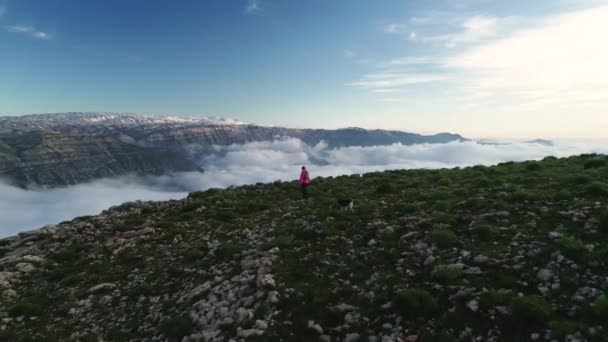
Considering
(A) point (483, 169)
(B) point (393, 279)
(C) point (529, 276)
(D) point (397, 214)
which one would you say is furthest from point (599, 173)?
(B) point (393, 279)

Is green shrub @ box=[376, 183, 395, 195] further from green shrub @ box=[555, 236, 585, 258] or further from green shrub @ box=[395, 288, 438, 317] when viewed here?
green shrub @ box=[395, 288, 438, 317]

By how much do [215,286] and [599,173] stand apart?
73.9 feet

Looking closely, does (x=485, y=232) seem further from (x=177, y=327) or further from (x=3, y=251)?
(x=3, y=251)

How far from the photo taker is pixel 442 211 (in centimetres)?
1772

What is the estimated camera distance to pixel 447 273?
11.5m

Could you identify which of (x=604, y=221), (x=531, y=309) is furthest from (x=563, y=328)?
(x=604, y=221)

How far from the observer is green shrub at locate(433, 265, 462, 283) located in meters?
11.3

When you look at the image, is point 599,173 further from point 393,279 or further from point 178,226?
point 178,226

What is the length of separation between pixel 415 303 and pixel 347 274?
3189 mm

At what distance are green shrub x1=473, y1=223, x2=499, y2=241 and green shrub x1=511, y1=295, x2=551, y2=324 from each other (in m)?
4.36

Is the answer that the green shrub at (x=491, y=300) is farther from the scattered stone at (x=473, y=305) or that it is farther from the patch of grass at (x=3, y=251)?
the patch of grass at (x=3, y=251)

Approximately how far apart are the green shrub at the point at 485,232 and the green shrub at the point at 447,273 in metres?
2.93

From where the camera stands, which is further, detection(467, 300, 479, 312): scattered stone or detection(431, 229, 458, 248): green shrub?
detection(431, 229, 458, 248): green shrub

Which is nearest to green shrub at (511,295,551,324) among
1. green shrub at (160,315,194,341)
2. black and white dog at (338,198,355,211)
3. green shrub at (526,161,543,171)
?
green shrub at (160,315,194,341)
